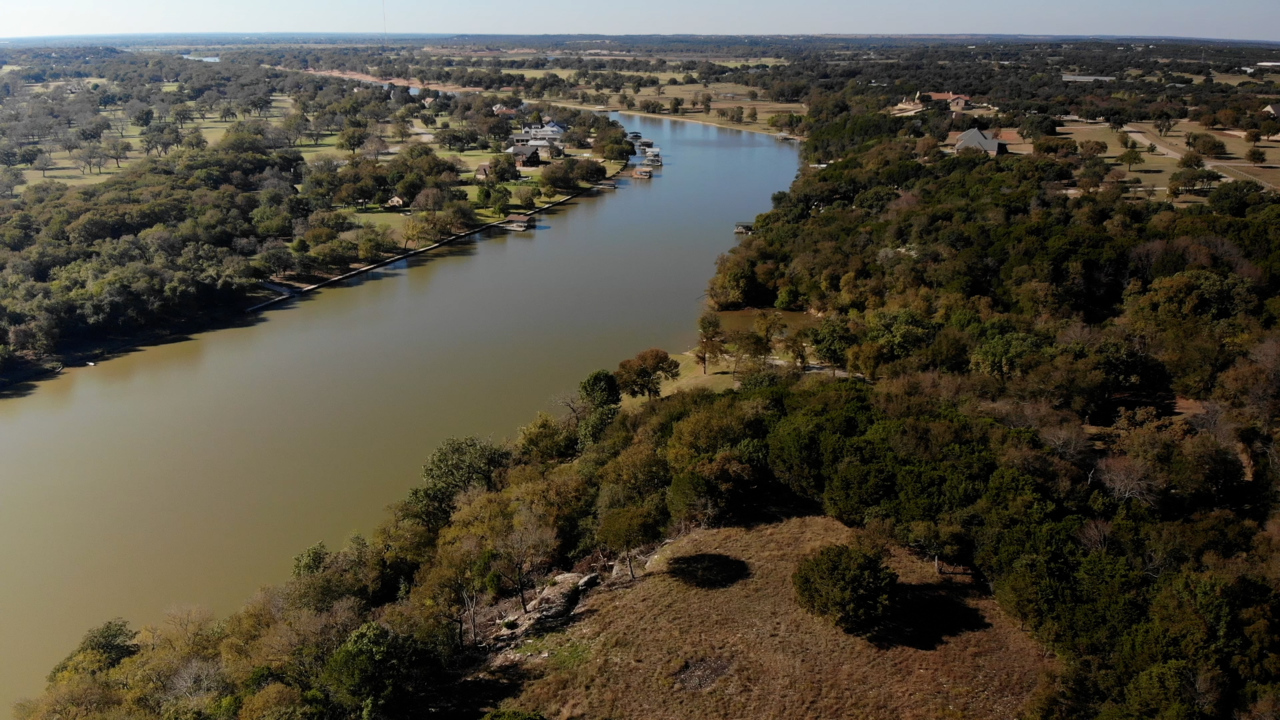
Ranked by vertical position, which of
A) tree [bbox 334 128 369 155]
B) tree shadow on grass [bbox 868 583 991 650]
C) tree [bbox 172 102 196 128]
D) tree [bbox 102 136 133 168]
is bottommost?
tree shadow on grass [bbox 868 583 991 650]

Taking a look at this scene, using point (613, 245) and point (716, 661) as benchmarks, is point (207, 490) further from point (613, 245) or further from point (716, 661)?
point (613, 245)

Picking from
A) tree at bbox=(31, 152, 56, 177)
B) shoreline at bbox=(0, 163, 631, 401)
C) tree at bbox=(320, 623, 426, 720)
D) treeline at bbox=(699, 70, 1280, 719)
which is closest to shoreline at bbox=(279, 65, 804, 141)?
treeline at bbox=(699, 70, 1280, 719)

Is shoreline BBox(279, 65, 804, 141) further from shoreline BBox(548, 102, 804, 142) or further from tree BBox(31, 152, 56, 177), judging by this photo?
tree BBox(31, 152, 56, 177)

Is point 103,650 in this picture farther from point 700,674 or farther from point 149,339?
point 149,339

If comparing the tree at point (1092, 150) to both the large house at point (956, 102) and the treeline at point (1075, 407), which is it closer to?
the treeline at point (1075, 407)

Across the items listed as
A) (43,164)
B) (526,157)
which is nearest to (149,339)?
(526,157)

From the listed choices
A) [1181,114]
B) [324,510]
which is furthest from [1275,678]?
[1181,114]
